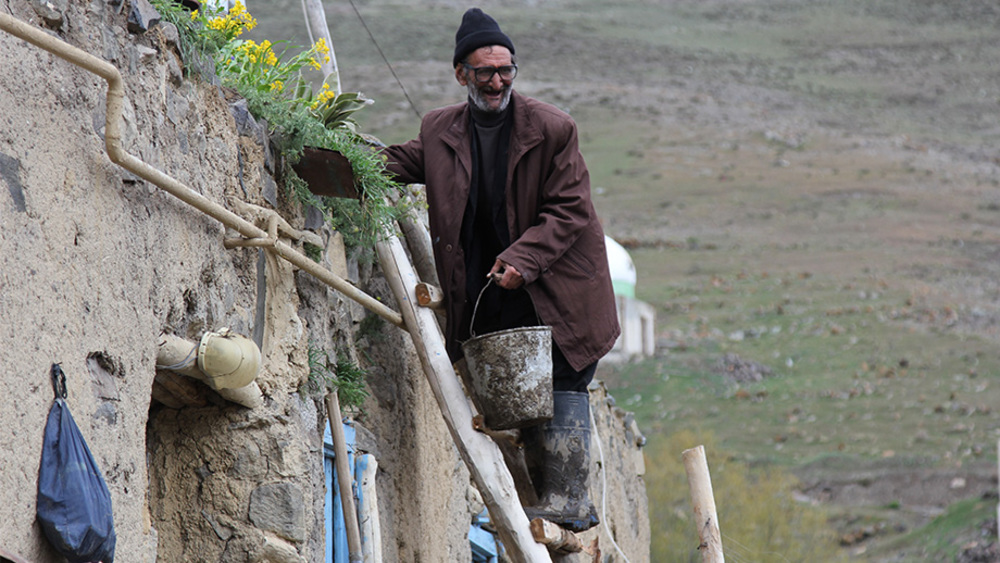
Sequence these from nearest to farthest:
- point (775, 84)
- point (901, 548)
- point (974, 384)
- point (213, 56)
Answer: point (213, 56) < point (901, 548) < point (974, 384) < point (775, 84)

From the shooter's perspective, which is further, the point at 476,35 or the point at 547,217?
the point at 476,35

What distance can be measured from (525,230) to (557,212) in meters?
0.15

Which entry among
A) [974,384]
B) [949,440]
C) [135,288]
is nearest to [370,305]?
[135,288]

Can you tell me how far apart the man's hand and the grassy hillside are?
1652 centimetres

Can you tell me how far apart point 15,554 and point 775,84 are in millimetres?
63830

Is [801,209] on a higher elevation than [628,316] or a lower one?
higher

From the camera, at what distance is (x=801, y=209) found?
145 ft

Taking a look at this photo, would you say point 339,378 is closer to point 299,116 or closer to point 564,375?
point 564,375

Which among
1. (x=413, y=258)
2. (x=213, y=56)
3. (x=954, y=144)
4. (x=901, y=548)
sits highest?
(x=213, y=56)

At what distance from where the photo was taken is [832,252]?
39.9m

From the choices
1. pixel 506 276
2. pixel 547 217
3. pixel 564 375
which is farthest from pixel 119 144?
pixel 564 375

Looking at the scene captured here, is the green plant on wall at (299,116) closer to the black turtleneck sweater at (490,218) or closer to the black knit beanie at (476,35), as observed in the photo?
→ the black turtleneck sweater at (490,218)

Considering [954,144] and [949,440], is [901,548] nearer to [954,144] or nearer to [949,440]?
[949,440]

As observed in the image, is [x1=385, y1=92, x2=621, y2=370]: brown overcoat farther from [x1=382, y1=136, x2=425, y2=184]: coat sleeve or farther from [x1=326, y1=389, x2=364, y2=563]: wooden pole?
[x1=326, y1=389, x2=364, y2=563]: wooden pole
